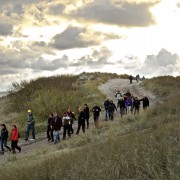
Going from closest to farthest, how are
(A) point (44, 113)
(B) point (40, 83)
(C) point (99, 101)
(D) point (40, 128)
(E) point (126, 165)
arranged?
1. (E) point (126, 165)
2. (D) point (40, 128)
3. (A) point (44, 113)
4. (C) point (99, 101)
5. (B) point (40, 83)

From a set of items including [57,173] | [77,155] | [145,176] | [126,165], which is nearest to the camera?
[145,176]

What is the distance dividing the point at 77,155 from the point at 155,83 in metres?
42.3

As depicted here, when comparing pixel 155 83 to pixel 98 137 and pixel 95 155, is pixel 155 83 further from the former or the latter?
pixel 95 155

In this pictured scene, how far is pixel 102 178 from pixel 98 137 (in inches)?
333

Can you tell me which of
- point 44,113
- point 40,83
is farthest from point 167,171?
point 40,83

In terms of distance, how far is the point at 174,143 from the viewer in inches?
432

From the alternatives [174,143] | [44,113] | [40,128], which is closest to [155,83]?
[44,113]

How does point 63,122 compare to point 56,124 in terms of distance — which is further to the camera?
point 63,122

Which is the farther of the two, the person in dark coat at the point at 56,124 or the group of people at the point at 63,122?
the person in dark coat at the point at 56,124

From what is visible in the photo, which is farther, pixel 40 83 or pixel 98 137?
pixel 40 83

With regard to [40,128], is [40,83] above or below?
above

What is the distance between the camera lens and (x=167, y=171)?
29.8 ft

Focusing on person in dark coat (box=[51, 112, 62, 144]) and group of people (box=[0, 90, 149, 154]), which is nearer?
group of people (box=[0, 90, 149, 154])

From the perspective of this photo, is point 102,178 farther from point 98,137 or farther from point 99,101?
point 99,101
